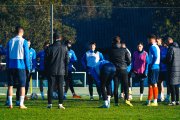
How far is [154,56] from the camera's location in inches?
823

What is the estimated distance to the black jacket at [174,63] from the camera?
21.3 m

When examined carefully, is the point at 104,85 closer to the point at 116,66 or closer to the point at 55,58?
the point at 116,66

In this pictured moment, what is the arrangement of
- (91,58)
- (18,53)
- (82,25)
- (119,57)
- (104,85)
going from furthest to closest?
(82,25)
(91,58)
(119,57)
(104,85)
(18,53)

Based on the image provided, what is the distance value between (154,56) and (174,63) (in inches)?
34.2

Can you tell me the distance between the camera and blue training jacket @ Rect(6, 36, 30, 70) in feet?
61.9

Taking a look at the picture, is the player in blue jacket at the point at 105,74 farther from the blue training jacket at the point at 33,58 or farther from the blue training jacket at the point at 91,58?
the blue training jacket at the point at 91,58

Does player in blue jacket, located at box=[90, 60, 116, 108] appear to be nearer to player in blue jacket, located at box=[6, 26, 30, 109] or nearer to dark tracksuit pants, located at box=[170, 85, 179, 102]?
player in blue jacket, located at box=[6, 26, 30, 109]

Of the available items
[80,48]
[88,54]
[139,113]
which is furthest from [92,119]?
[80,48]

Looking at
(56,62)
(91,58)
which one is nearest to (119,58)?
(56,62)

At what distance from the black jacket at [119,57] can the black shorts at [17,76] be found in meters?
2.65

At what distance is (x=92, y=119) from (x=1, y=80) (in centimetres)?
2084

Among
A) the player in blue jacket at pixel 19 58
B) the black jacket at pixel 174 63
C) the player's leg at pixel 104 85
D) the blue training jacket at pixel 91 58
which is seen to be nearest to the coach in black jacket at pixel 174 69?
the black jacket at pixel 174 63

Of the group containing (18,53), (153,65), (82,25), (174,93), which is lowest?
(174,93)

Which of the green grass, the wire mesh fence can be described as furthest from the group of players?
the wire mesh fence
